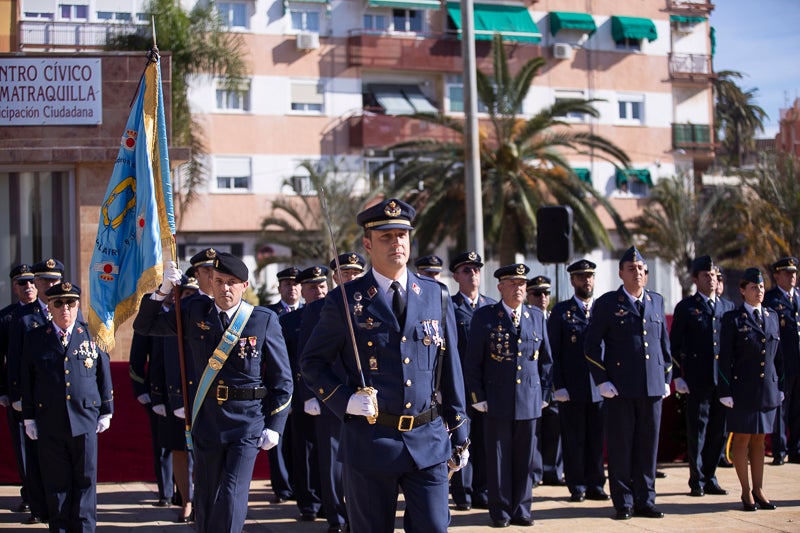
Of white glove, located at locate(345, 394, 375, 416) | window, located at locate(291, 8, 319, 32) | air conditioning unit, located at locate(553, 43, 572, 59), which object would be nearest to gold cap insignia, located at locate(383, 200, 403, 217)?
white glove, located at locate(345, 394, 375, 416)

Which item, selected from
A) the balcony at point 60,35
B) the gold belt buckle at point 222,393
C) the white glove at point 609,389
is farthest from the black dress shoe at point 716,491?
the balcony at point 60,35

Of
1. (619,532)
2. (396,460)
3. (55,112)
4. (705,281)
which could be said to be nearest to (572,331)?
(705,281)

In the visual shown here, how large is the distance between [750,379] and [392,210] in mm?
5447

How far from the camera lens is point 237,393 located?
24.2 ft

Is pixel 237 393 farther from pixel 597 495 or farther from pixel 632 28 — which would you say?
pixel 632 28

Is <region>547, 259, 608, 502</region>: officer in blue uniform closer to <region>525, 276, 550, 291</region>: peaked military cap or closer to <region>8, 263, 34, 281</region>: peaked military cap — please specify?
<region>525, 276, 550, 291</region>: peaked military cap

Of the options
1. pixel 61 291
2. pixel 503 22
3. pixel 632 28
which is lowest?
pixel 61 291

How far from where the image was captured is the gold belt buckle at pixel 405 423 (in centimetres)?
601

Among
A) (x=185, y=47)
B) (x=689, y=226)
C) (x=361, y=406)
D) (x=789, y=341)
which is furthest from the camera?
(x=689, y=226)

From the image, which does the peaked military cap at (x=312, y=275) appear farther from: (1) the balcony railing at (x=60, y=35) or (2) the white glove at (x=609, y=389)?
(1) the balcony railing at (x=60, y=35)

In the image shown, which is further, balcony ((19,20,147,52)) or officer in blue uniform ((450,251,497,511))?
balcony ((19,20,147,52))

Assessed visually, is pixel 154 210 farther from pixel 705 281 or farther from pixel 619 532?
pixel 705 281

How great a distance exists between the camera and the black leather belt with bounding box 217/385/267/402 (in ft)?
24.0

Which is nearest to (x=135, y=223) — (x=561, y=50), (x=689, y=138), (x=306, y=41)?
(x=306, y=41)
